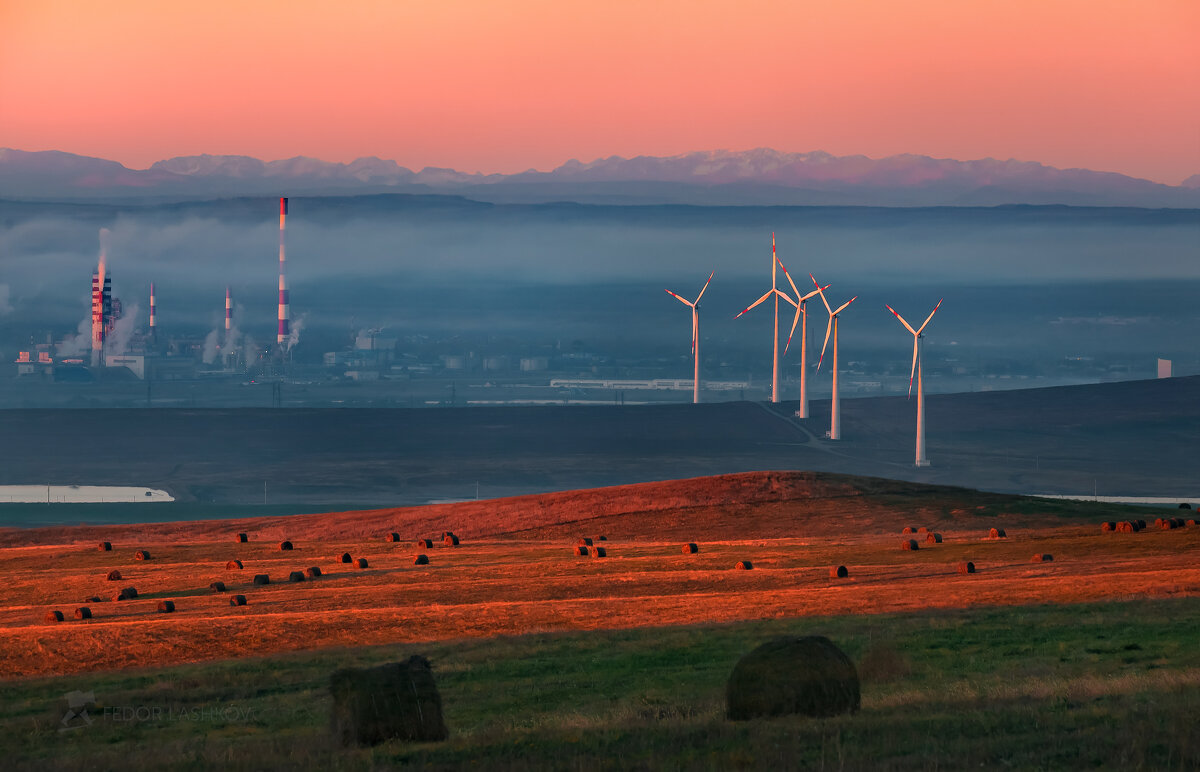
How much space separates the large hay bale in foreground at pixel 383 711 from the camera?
81.3ft

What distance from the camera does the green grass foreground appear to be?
70.7ft

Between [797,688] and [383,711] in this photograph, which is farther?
[797,688]

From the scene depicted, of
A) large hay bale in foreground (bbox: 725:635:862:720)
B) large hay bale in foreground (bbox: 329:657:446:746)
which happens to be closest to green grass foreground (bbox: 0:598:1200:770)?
large hay bale in foreground (bbox: 725:635:862:720)

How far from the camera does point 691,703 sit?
1100 inches

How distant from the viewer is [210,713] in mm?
30656

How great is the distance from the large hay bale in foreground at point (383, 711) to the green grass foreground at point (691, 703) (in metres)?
0.59

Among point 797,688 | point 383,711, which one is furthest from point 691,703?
point 383,711

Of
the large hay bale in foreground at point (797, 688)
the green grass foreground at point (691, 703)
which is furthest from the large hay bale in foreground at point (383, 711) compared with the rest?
the large hay bale in foreground at point (797, 688)

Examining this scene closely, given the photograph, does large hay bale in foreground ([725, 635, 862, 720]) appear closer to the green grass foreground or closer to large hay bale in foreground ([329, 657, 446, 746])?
the green grass foreground

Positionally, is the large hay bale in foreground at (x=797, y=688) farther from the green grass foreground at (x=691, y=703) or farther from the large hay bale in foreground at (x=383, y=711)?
the large hay bale in foreground at (x=383, y=711)

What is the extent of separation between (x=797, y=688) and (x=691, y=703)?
354 centimetres

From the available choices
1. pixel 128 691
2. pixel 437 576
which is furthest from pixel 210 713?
pixel 437 576

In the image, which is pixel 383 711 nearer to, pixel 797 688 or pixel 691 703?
pixel 691 703

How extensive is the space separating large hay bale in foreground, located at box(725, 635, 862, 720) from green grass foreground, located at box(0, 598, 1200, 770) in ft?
1.57
